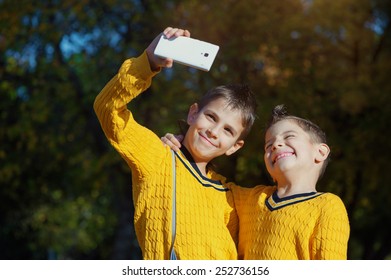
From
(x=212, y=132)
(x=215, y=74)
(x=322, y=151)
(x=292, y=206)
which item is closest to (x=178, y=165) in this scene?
(x=212, y=132)

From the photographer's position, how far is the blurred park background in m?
10.7

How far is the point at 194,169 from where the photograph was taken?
125 inches

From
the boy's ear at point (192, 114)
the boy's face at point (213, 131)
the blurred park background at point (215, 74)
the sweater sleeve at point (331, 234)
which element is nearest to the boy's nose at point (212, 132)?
the boy's face at point (213, 131)

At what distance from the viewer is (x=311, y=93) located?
10.9 meters

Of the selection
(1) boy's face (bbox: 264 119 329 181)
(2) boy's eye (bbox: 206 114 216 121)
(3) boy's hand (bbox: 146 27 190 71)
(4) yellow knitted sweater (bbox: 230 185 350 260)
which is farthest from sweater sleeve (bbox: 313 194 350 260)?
(3) boy's hand (bbox: 146 27 190 71)

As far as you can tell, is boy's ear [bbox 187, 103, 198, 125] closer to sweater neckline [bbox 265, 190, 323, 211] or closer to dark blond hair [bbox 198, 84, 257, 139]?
dark blond hair [bbox 198, 84, 257, 139]

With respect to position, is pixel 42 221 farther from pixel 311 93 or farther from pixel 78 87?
pixel 311 93

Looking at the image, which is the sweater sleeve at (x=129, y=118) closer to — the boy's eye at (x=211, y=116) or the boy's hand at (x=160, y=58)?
the boy's hand at (x=160, y=58)

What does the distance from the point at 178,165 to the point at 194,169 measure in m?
0.09

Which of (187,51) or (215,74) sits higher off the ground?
(215,74)

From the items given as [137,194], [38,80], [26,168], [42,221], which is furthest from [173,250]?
[42,221]

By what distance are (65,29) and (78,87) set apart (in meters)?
1.04

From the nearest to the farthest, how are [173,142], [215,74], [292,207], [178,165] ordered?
[292,207], [178,165], [173,142], [215,74]

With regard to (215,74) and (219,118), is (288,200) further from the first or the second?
(215,74)
